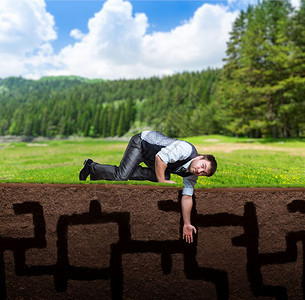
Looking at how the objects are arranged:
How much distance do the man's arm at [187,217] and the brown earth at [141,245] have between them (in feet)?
0.43

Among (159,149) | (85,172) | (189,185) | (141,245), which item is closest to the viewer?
(189,185)

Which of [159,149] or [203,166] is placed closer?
[203,166]

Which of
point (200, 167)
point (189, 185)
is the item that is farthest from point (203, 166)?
point (189, 185)

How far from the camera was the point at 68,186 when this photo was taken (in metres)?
3.76

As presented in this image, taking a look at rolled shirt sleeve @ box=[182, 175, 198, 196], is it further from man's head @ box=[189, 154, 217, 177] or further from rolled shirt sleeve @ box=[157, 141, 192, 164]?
rolled shirt sleeve @ box=[157, 141, 192, 164]

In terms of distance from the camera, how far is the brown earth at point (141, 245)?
3.84m

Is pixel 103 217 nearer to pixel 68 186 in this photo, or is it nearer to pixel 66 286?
pixel 68 186

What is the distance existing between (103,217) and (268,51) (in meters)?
22.1

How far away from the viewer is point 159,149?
3.80 meters

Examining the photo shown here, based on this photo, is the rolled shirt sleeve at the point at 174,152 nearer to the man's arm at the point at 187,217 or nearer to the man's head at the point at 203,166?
the man's head at the point at 203,166

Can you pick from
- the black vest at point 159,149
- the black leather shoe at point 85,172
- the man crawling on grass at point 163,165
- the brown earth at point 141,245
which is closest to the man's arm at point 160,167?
the man crawling on grass at point 163,165

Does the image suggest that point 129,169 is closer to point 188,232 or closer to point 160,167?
point 160,167

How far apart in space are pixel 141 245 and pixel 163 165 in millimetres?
1386

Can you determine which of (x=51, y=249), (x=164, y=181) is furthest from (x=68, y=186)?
(x=164, y=181)
